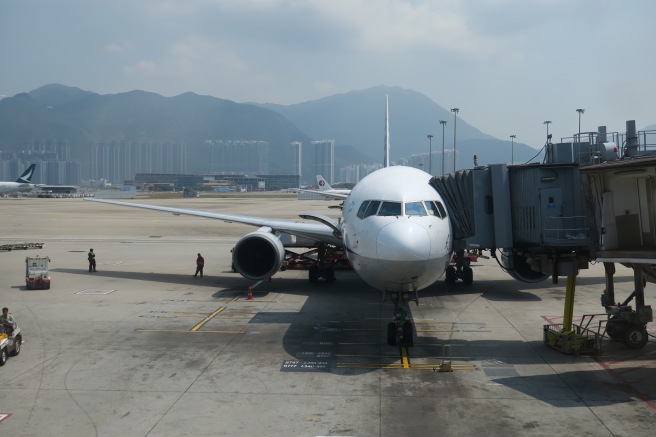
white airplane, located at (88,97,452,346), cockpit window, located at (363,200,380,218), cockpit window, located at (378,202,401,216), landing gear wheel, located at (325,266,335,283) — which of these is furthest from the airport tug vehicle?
cockpit window, located at (378,202,401,216)

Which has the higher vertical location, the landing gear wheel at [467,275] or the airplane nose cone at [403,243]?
the airplane nose cone at [403,243]

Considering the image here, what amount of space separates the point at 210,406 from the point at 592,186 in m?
10.2

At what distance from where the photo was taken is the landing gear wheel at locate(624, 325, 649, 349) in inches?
631

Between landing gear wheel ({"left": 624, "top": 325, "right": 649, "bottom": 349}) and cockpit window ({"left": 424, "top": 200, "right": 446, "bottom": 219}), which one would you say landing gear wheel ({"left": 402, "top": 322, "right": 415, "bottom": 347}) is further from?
landing gear wheel ({"left": 624, "top": 325, "right": 649, "bottom": 349})

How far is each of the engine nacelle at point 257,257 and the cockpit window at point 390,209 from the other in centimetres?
912

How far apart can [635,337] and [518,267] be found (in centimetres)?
493

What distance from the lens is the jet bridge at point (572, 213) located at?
14133 millimetres

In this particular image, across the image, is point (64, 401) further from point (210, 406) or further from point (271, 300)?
point (271, 300)

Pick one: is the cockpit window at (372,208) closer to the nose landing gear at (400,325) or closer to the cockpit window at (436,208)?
the cockpit window at (436,208)

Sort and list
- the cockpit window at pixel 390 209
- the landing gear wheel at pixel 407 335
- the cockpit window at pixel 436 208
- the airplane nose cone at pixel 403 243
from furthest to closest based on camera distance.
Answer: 1. the landing gear wheel at pixel 407 335
2. the cockpit window at pixel 436 208
3. the cockpit window at pixel 390 209
4. the airplane nose cone at pixel 403 243

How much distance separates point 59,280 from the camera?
2781 centimetres

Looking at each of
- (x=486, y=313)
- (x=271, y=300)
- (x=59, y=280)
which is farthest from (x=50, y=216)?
(x=486, y=313)

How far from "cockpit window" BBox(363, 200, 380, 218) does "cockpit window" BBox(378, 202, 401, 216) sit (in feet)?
0.56

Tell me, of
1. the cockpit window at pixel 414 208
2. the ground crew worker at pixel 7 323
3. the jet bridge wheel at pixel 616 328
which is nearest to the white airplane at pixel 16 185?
the ground crew worker at pixel 7 323
